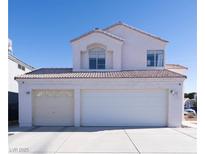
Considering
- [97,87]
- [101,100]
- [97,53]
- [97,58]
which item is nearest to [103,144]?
[101,100]

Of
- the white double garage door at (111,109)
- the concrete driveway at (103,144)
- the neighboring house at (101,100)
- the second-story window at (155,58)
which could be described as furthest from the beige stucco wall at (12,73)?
the second-story window at (155,58)

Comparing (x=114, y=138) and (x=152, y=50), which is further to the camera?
(x=152, y=50)

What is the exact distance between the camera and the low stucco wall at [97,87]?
12.3 metres

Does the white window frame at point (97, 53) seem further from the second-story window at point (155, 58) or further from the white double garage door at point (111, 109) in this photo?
the second-story window at point (155, 58)

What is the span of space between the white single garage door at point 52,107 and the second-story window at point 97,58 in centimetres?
385

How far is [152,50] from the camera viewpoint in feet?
52.9

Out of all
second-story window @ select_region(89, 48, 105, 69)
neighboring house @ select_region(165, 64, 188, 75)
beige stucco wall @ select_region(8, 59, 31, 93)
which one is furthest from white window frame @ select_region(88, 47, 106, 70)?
beige stucco wall @ select_region(8, 59, 31, 93)

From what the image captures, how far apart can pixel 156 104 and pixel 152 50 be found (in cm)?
584

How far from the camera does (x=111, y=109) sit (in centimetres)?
1260

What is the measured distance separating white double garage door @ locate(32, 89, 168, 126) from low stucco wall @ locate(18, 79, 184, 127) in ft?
1.11

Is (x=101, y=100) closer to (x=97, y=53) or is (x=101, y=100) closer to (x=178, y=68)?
(x=97, y=53)

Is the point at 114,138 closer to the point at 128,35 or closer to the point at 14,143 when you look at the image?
the point at 14,143
